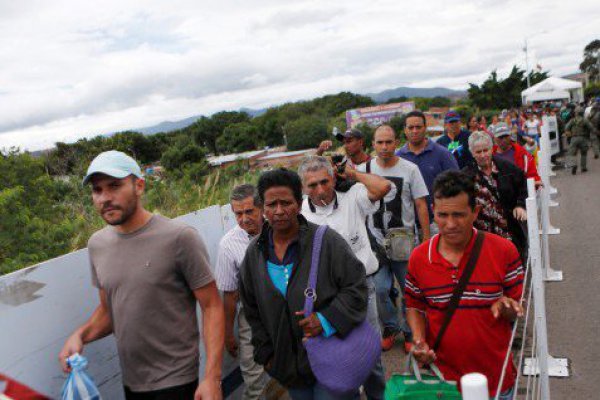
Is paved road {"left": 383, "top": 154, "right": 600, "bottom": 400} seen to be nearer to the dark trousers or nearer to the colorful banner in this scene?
the dark trousers

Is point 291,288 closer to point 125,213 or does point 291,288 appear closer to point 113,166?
point 125,213

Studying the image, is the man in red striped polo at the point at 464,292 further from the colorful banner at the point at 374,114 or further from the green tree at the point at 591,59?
the green tree at the point at 591,59

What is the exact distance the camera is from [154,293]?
2.36 m

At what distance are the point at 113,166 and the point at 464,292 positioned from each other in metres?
1.65

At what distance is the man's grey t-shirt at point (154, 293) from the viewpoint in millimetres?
2354

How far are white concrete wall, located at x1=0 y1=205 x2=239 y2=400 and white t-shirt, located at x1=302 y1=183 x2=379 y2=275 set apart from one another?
146 centimetres

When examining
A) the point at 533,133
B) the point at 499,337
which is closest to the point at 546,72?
the point at 533,133

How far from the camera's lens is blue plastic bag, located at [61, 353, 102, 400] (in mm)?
2260

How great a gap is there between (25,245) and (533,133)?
1312 cm

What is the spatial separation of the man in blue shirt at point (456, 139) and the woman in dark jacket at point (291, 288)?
4.25 metres

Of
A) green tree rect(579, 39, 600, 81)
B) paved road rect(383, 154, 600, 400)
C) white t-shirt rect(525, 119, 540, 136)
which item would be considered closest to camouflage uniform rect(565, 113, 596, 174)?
white t-shirt rect(525, 119, 540, 136)

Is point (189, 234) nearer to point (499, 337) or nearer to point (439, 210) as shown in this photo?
point (439, 210)

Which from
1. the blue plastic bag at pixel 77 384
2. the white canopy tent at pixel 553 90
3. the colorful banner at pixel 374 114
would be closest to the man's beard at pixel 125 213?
the blue plastic bag at pixel 77 384

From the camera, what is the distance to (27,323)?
2.38 meters
